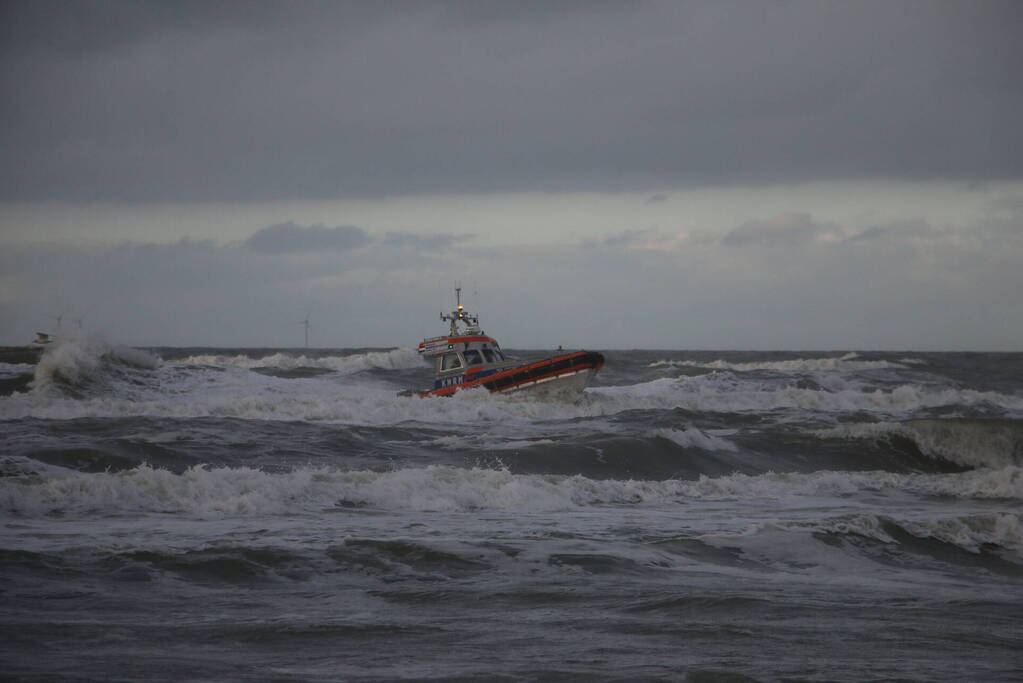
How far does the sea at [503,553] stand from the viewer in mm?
6262

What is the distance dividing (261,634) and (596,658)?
222 cm

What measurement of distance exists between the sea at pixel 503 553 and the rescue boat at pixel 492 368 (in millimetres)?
4974

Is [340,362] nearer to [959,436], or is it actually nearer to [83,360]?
[83,360]

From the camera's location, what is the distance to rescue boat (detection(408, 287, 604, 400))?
27344 millimetres

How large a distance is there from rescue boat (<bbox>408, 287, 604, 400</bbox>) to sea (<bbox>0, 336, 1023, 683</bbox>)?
4974mm

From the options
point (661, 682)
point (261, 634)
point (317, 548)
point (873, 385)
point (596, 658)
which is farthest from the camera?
point (873, 385)

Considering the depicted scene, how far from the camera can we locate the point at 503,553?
945 centimetres

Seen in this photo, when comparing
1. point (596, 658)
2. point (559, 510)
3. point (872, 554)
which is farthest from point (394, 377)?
point (596, 658)

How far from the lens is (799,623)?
23.6ft

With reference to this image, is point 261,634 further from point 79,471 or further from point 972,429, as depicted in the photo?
point 972,429

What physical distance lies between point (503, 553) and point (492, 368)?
18461mm

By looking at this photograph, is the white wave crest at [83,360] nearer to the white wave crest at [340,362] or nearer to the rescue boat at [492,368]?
the rescue boat at [492,368]

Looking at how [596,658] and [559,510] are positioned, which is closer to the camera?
[596,658]

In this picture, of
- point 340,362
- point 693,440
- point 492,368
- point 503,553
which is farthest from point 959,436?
point 340,362
